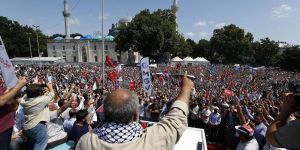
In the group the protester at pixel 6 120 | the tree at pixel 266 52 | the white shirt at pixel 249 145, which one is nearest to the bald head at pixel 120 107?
the protester at pixel 6 120

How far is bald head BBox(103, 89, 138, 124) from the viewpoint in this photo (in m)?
1.74

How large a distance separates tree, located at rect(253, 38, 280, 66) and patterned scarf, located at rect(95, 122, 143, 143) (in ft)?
236

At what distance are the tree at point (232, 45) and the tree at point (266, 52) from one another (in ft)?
5.66

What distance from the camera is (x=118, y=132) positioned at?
1703mm

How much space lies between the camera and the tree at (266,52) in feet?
224

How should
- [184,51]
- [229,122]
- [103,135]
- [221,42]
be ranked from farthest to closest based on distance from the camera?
[221,42] < [184,51] < [229,122] < [103,135]

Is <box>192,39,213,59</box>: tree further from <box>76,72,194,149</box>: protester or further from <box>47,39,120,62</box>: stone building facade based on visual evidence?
<box>76,72,194,149</box>: protester

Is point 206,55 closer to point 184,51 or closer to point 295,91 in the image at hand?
point 184,51

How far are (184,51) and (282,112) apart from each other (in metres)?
66.9

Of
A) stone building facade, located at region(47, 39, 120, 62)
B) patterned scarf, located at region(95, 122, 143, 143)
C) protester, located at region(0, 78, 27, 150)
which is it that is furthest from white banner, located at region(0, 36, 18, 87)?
stone building facade, located at region(47, 39, 120, 62)

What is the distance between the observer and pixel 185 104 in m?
1.86

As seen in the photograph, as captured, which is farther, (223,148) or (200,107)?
(200,107)

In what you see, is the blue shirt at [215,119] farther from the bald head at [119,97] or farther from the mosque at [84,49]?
the mosque at [84,49]

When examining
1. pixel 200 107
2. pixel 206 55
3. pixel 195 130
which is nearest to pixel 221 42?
pixel 206 55
